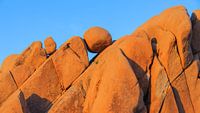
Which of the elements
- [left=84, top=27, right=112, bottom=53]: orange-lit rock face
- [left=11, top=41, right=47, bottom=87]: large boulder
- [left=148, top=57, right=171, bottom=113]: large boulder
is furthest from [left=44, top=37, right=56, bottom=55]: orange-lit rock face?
[left=148, top=57, right=171, bottom=113]: large boulder

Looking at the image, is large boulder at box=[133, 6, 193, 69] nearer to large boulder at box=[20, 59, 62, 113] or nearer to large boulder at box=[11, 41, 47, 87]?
large boulder at box=[20, 59, 62, 113]

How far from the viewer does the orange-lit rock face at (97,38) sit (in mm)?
28094

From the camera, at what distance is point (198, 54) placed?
2734cm

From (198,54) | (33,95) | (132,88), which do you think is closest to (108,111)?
(132,88)

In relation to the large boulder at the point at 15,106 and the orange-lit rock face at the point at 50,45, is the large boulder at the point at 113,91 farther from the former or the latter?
the orange-lit rock face at the point at 50,45

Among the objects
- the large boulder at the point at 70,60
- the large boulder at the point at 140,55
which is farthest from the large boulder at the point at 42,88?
the large boulder at the point at 140,55

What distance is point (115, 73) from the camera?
2189 cm

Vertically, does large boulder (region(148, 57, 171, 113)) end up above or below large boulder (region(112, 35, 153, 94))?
below

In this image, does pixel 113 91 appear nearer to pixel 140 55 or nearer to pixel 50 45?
pixel 140 55

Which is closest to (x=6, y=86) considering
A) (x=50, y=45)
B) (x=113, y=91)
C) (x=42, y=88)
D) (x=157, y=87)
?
(x=42, y=88)

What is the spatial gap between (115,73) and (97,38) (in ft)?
21.9

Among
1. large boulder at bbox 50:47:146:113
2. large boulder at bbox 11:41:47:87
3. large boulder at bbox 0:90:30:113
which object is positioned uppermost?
large boulder at bbox 11:41:47:87

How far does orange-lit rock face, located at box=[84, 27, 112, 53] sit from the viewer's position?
92.2 feet

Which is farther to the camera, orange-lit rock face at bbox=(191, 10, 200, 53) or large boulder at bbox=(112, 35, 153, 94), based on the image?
orange-lit rock face at bbox=(191, 10, 200, 53)
